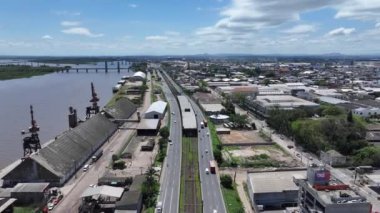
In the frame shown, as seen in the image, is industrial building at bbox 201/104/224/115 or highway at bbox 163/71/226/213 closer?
highway at bbox 163/71/226/213

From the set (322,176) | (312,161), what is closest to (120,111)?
(312,161)

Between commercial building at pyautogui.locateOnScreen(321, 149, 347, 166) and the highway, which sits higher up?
commercial building at pyautogui.locateOnScreen(321, 149, 347, 166)

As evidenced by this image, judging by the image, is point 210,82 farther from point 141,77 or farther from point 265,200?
point 265,200

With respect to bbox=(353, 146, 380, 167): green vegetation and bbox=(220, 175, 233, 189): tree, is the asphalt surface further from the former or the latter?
bbox=(353, 146, 380, 167): green vegetation

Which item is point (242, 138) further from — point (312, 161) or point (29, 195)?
point (29, 195)

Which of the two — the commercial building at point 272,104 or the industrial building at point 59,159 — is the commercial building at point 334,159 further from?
the industrial building at point 59,159

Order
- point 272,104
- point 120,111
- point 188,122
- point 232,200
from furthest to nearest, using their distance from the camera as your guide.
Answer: point 272,104, point 120,111, point 188,122, point 232,200

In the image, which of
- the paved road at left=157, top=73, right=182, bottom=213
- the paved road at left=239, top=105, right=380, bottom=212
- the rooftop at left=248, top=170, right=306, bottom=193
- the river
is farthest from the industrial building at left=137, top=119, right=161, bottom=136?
the rooftop at left=248, top=170, right=306, bottom=193
